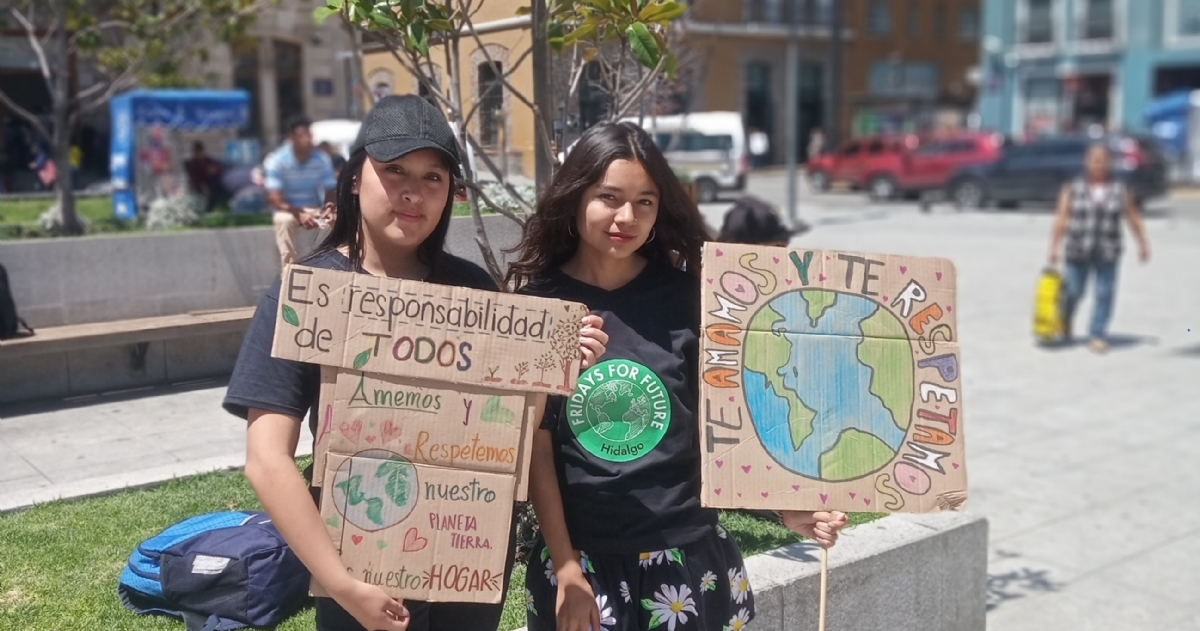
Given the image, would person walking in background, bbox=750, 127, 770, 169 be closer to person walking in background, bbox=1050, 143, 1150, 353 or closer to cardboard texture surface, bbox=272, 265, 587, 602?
person walking in background, bbox=1050, 143, 1150, 353

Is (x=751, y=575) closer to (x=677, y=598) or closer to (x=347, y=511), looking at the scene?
(x=677, y=598)

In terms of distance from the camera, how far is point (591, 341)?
7.34 feet

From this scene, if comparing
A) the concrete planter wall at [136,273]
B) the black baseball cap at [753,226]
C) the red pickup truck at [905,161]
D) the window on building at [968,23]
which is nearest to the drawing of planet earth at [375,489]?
the black baseball cap at [753,226]

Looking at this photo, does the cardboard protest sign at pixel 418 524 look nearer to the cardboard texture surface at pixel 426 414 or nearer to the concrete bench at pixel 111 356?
the cardboard texture surface at pixel 426 414

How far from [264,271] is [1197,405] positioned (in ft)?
22.1

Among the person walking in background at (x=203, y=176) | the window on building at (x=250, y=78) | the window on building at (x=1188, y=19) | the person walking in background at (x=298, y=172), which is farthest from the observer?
the window on building at (x=1188, y=19)

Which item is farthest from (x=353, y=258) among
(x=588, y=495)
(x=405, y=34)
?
(x=405, y=34)

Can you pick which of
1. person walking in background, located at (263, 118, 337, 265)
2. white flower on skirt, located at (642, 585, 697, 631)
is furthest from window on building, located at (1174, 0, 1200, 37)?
white flower on skirt, located at (642, 585, 697, 631)

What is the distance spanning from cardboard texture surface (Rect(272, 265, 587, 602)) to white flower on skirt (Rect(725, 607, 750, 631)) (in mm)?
582

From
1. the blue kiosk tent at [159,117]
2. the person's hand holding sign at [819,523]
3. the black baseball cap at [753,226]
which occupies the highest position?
the blue kiosk tent at [159,117]

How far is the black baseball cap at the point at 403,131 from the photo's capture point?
2.09 metres

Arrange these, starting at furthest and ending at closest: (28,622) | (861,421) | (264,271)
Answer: (264,271)
(28,622)
(861,421)

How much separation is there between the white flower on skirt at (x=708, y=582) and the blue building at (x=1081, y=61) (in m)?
39.9

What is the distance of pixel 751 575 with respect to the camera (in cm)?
365
